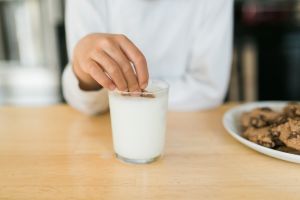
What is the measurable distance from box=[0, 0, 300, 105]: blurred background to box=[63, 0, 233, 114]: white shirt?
73 cm

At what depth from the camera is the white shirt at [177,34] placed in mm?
961

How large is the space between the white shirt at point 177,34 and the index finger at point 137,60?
37 cm

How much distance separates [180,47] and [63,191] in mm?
679

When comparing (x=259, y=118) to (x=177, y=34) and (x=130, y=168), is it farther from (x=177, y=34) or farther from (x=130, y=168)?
(x=177, y=34)

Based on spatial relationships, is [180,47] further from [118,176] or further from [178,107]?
[118,176]

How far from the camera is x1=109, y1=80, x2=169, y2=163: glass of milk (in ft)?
1.88

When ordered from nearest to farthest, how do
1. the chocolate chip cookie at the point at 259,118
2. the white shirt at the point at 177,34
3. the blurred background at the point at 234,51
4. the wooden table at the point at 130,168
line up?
the wooden table at the point at 130,168 < the chocolate chip cookie at the point at 259,118 < the white shirt at the point at 177,34 < the blurred background at the point at 234,51

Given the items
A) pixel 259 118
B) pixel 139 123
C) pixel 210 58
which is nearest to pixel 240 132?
pixel 259 118

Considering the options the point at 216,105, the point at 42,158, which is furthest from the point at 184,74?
the point at 42,158

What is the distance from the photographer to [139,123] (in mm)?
582

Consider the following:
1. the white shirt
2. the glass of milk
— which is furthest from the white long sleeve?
the glass of milk

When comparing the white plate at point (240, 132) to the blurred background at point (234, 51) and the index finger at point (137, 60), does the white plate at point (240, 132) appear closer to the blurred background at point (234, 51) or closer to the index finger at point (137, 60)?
the index finger at point (137, 60)

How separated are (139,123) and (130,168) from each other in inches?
3.0

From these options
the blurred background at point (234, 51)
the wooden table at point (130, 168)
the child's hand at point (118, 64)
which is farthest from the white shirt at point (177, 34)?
the blurred background at point (234, 51)
